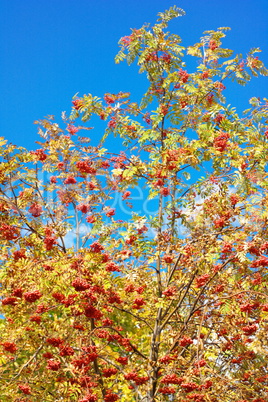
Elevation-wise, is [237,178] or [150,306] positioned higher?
[237,178]

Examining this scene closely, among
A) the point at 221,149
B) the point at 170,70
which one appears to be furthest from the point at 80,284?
the point at 170,70

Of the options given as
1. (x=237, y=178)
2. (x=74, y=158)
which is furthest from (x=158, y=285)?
(x=74, y=158)

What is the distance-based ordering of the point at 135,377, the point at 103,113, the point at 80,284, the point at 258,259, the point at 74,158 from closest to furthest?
the point at 80,284
the point at 135,377
the point at 258,259
the point at 74,158
the point at 103,113

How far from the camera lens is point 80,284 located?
629 centimetres

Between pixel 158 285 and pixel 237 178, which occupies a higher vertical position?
pixel 237 178

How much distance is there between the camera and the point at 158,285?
8.21m

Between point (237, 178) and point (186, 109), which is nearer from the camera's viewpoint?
point (237, 178)

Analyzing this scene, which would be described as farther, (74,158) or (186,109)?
(186,109)

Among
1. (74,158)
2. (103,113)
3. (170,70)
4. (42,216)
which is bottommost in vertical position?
(42,216)

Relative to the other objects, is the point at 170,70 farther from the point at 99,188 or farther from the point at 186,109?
the point at 99,188

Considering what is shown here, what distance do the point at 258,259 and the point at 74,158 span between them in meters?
4.05

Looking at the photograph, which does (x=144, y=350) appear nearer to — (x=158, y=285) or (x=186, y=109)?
(x=158, y=285)

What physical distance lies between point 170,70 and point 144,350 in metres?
6.35

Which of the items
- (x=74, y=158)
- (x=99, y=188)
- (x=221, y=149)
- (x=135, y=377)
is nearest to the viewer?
(x=135, y=377)
